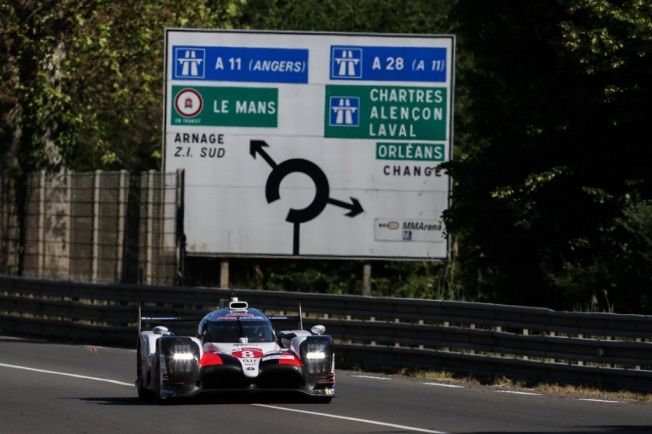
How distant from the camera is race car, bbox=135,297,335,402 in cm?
1500

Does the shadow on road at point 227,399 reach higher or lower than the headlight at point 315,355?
lower

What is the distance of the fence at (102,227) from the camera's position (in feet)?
92.5

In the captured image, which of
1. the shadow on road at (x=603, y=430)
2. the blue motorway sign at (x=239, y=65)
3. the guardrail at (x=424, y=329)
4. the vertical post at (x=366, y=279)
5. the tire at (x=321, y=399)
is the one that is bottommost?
the tire at (x=321, y=399)

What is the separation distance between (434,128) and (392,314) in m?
7.44

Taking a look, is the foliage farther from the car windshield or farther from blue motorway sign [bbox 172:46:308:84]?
the car windshield

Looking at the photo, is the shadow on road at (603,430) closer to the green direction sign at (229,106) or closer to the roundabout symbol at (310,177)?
the roundabout symbol at (310,177)

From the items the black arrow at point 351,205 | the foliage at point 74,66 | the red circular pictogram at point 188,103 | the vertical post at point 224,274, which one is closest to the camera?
the red circular pictogram at point 188,103

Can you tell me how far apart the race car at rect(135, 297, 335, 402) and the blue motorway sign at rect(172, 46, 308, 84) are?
12.2 meters

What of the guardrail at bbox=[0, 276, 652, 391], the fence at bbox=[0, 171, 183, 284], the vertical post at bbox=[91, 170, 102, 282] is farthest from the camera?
the vertical post at bbox=[91, 170, 102, 282]

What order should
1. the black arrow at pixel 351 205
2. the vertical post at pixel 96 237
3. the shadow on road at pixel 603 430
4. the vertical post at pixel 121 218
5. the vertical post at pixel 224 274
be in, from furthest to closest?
1. the vertical post at pixel 96 237
2. the vertical post at pixel 121 218
3. the vertical post at pixel 224 274
4. the black arrow at pixel 351 205
5. the shadow on road at pixel 603 430

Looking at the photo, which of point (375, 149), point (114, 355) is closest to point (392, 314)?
point (114, 355)

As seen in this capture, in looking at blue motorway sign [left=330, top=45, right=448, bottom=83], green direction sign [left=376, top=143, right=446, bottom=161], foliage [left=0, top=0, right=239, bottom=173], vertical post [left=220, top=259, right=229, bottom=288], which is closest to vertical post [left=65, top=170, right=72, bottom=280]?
foliage [left=0, top=0, right=239, bottom=173]

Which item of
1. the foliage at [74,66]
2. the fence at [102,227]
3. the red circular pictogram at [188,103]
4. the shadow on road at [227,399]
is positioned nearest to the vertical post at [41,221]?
the fence at [102,227]

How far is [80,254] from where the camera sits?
98.2 feet
